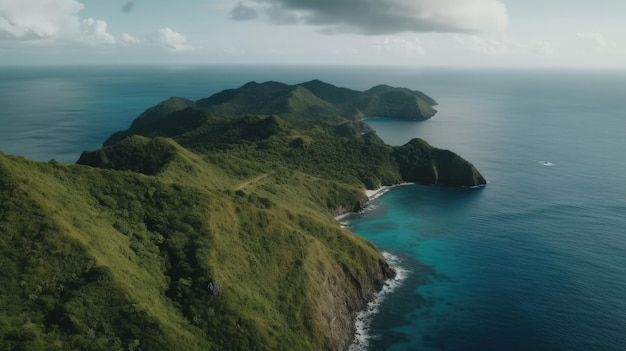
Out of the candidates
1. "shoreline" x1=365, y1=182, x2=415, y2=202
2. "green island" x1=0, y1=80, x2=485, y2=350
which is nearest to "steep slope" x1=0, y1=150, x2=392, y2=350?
"green island" x1=0, y1=80, x2=485, y2=350

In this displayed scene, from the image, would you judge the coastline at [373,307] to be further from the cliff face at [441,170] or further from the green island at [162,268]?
the cliff face at [441,170]

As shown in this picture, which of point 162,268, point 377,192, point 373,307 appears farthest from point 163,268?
point 377,192

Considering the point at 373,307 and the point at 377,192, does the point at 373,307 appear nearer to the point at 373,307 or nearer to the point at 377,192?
the point at 373,307

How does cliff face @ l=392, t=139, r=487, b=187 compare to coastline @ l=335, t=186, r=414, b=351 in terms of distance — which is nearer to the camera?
coastline @ l=335, t=186, r=414, b=351

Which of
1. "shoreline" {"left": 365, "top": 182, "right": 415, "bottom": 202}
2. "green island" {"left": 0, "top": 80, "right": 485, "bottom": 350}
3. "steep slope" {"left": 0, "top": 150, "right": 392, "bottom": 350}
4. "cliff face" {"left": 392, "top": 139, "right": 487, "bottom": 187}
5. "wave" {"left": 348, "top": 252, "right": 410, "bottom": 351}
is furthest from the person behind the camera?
"cliff face" {"left": 392, "top": 139, "right": 487, "bottom": 187}

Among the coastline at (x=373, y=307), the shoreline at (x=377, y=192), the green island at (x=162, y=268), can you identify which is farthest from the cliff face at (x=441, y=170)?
the green island at (x=162, y=268)

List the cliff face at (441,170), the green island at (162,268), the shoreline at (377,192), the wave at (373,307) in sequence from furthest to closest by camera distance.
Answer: the cliff face at (441,170)
the shoreline at (377,192)
the wave at (373,307)
the green island at (162,268)

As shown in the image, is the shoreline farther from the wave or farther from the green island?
A: the green island

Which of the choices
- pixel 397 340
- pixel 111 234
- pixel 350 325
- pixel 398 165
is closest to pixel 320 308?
pixel 350 325

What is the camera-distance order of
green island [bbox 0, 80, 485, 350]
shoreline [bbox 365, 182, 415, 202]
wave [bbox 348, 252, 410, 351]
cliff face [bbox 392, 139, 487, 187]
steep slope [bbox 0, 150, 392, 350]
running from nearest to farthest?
green island [bbox 0, 80, 485, 350] → steep slope [bbox 0, 150, 392, 350] → wave [bbox 348, 252, 410, 351] → shoreline [bbox 365, 182, 415, 202] → cliff face [bbox 392, 139, 487, 187]

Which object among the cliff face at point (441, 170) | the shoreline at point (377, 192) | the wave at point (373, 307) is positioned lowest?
the wave at point (373, 307)

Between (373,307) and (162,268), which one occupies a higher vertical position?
(162,268)
